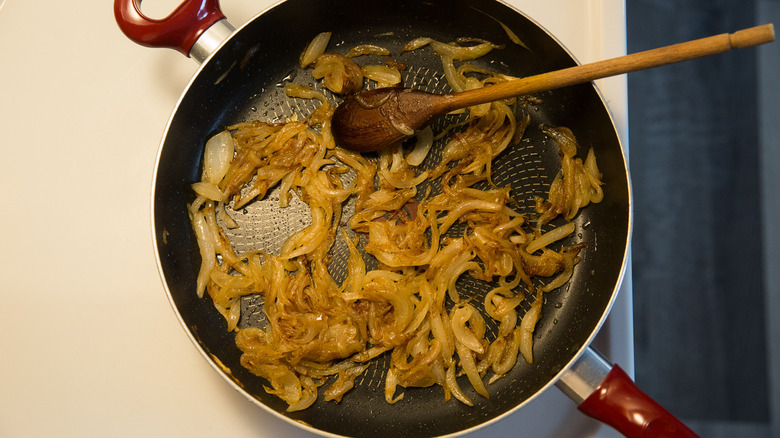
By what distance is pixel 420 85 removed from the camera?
138 cm

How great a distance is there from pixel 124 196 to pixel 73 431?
0.60m

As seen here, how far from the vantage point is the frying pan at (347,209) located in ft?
3.92

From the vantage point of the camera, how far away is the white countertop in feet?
4.24

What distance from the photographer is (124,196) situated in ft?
4.39

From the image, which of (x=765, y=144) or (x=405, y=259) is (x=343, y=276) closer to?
(x=405, y=259)

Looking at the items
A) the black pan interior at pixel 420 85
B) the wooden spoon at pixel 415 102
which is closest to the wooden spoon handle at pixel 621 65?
the wooden spoon at pixel 415 102

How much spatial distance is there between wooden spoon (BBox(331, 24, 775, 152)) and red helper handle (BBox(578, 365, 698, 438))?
616 millimetres

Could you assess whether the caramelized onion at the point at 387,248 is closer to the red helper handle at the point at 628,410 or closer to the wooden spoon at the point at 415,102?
the wooden spoon at the point at 415,102

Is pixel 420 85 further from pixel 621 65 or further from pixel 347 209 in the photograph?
pixel 621 65

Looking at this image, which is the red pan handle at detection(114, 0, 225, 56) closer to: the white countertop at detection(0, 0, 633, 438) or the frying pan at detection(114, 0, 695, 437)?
the frying pan at detection(114, 0, 695, 437)

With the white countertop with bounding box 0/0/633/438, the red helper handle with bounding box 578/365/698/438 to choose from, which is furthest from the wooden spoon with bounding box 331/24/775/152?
the red helper handle with bounding box 578/365/698/438

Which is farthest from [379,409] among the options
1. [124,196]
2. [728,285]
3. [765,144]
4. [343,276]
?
[765,144]

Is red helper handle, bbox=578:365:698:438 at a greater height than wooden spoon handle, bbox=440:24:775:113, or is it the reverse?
wooden spoon handle, bbox=440:24:775:113

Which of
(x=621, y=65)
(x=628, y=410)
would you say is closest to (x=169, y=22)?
(x=621, y=65)
